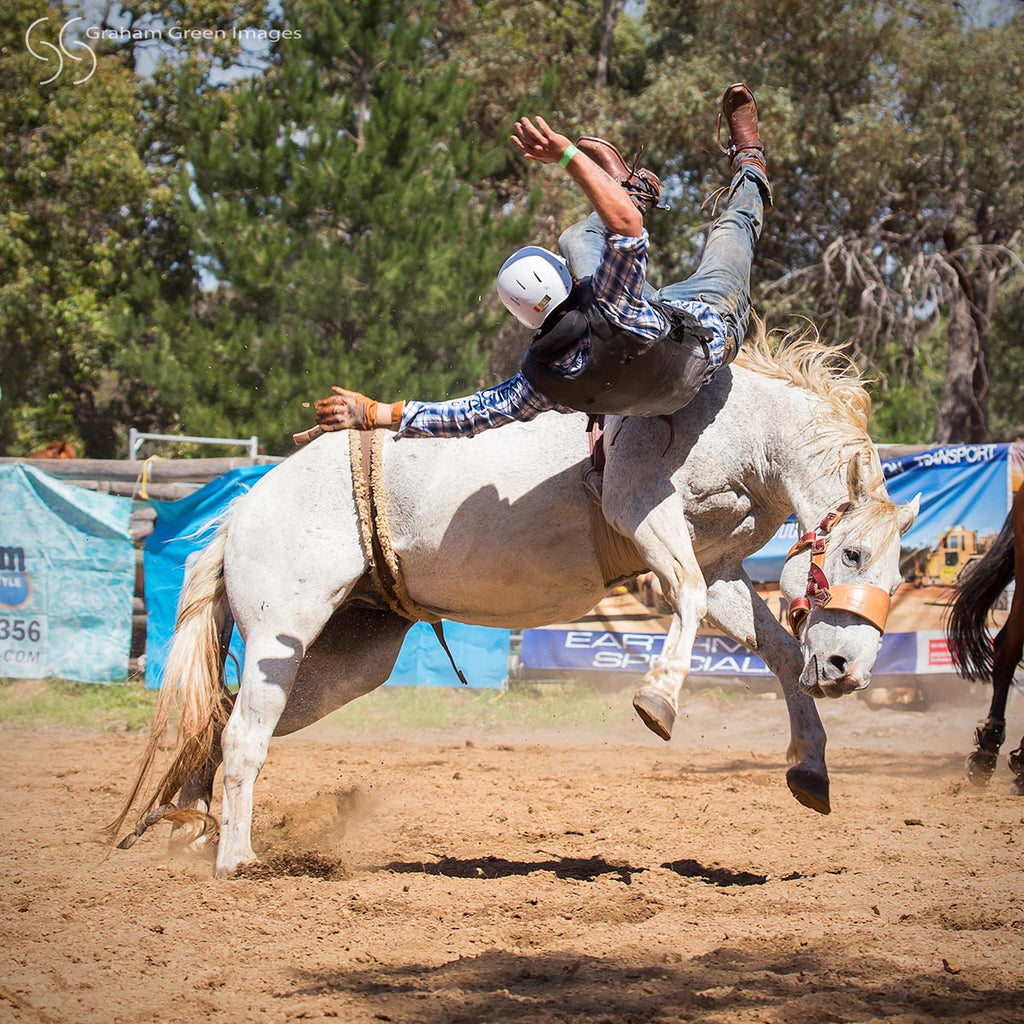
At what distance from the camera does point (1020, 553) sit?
226 inches

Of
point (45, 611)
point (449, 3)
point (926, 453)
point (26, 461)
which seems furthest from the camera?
point (449, 3)

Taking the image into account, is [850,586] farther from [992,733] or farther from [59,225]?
[59,225]

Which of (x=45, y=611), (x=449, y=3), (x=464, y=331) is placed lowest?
(x=45, y=611)

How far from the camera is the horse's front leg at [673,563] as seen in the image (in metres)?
3.53

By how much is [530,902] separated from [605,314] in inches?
72.8

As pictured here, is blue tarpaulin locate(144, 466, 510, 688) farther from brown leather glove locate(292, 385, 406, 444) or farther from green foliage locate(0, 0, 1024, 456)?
green foliage locate(0, 0, 1024, 456)

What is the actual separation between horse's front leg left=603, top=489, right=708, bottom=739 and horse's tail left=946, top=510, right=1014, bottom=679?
3023 mm

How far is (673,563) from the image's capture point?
365 centimetres

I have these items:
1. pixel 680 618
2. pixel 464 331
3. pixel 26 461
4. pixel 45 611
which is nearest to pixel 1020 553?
Answer: pixel 680 618

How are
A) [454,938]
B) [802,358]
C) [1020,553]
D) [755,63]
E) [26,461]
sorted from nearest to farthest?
1. [454,938]
2. [802,358]
3. [1020,553]
4. [26,461]
5. [755,63]

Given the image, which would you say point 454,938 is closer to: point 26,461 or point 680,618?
point 680,618

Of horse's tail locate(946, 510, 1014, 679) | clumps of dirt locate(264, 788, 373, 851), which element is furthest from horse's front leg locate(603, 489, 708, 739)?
horse's tail locate(946, 510, 1014, 679)

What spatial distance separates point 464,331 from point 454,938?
12.3 m

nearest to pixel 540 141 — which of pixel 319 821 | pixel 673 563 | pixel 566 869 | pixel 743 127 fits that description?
pixel 743 127
